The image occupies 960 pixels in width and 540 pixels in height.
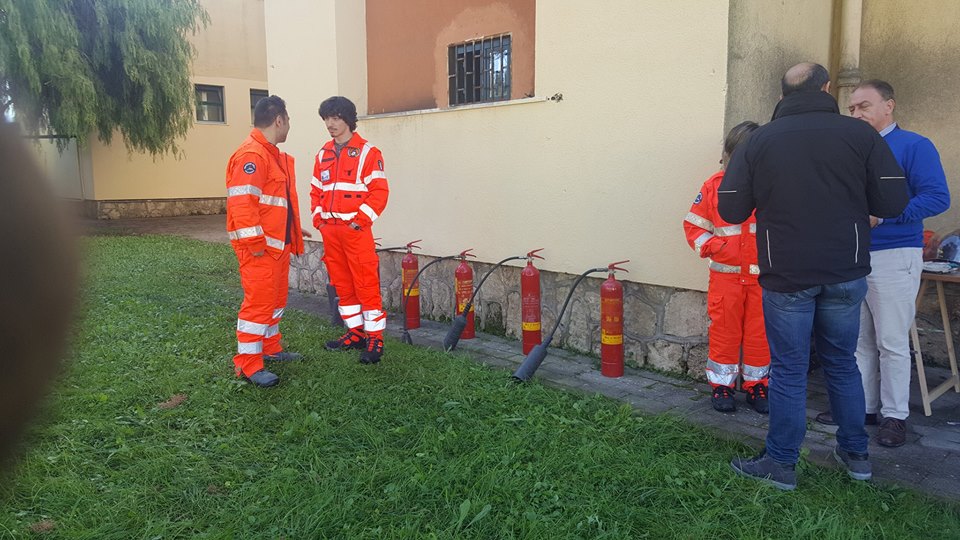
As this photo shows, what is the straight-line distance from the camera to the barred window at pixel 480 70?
7.24m

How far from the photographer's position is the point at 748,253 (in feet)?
14.4

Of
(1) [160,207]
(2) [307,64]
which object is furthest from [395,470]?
(1) [160,207]

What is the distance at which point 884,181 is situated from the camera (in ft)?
10.8

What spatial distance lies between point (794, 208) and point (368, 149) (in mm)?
3434

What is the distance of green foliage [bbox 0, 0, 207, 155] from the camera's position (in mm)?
14273

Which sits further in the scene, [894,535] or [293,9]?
[293,9]

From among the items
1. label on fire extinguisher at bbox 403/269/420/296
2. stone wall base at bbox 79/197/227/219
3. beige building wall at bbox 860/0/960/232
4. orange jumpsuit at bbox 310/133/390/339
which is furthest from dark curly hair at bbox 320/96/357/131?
stone wall base at bbox 79/197/227/219

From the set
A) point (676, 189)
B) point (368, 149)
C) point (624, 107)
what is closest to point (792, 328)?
point (676, 189)

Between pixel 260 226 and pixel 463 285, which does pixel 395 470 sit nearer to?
pixel 260 226

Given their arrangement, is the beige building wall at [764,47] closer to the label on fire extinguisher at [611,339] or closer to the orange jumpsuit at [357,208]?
the label on fire extinguisher at [611,339]

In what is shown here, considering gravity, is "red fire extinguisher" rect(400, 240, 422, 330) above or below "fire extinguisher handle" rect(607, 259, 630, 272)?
below

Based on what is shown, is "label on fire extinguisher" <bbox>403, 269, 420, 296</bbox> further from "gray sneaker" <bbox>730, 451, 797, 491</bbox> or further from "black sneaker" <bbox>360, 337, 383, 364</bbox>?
"gray sneaker" <bbox>730, 451, 797, 491</bbox>

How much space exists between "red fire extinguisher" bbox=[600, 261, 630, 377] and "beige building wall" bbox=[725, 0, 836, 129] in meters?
1.42

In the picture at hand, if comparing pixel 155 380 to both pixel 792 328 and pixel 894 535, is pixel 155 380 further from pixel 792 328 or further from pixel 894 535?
pixel 894 535
